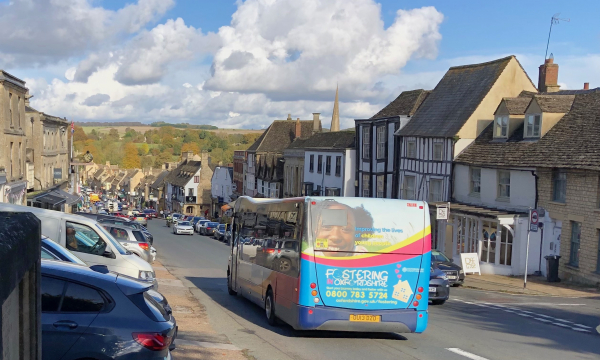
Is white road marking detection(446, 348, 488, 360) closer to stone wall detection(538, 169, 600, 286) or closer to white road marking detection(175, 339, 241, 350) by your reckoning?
white road marking detection(175, 339, 241, 350)

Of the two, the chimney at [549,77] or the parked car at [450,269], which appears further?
the chimney at [549,77]

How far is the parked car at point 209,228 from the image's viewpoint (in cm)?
6088

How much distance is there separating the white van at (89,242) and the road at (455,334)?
2.22 metres

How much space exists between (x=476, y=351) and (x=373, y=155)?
3284 centimetres

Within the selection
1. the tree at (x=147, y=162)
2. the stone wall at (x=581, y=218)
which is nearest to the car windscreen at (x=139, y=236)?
the stone wall at (x=581, y=218)

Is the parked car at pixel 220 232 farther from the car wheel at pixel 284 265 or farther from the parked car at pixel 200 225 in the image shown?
the car wheel at pixel 284 265

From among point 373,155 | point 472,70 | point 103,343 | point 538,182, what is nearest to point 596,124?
point 538,182

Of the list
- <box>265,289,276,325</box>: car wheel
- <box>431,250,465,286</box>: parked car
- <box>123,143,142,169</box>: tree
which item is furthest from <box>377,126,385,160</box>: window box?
<box>123,143,142,169</box>: tree

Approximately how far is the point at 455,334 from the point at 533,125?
63.3 ft

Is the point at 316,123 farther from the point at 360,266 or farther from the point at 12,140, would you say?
the point at 360,266

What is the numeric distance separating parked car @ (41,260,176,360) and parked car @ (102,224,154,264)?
16.4 metres

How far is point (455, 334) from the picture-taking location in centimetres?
1457

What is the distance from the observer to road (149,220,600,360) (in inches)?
483

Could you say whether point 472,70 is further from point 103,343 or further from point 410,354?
point 103,343
